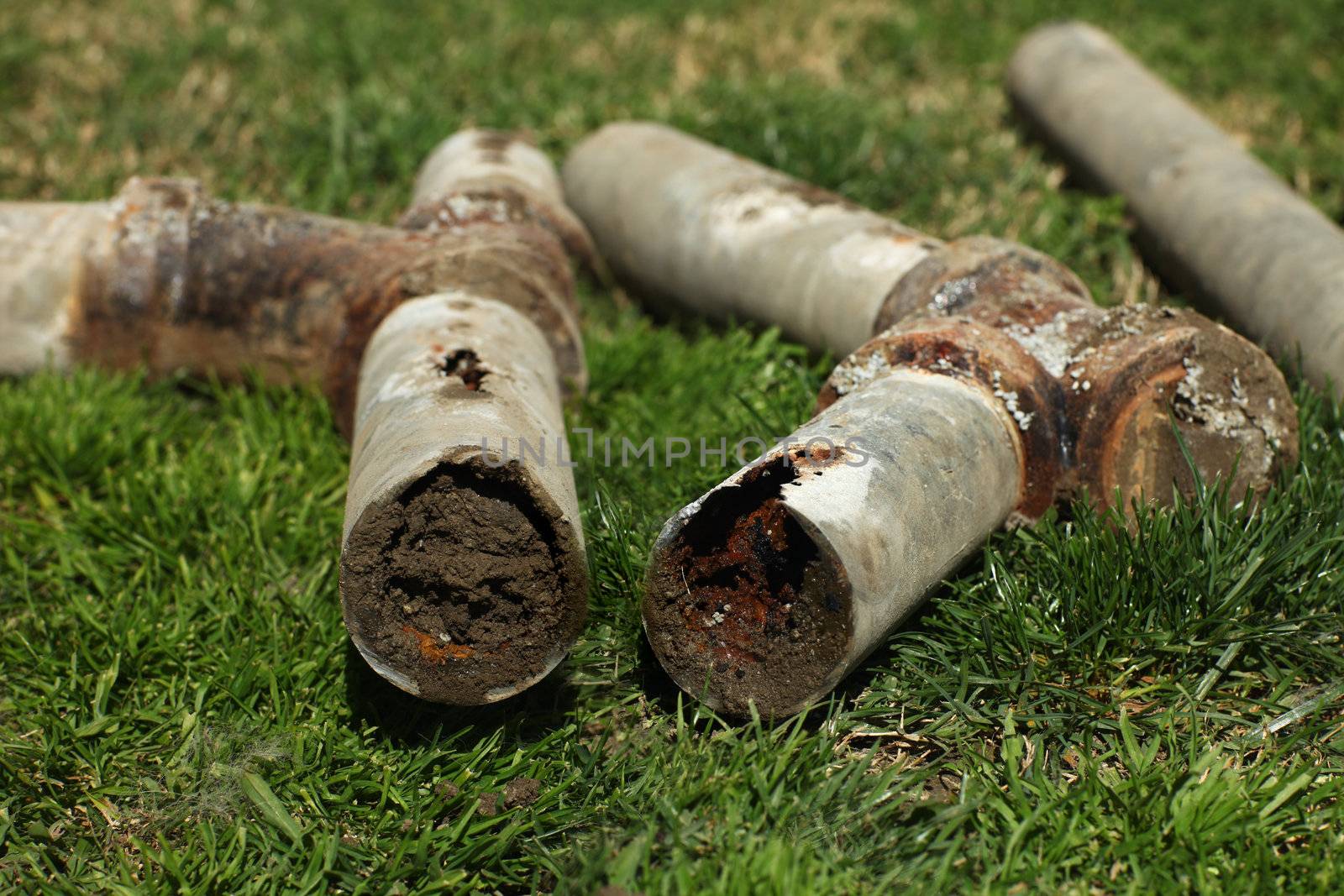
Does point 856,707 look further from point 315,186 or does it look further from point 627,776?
point 315,186

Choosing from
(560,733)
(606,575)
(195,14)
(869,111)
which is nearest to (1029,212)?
(869,111)

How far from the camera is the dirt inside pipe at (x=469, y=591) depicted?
2.14 m

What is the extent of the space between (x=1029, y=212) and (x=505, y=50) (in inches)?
92.9

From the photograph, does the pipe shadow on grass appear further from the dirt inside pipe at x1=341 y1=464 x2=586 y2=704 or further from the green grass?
the dirt inside pipe at x1=341 y1=464 x2=586 y2=704

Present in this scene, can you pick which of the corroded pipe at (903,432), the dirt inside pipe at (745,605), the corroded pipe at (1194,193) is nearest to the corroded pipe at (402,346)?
the dirt inside pipe at (745,605)

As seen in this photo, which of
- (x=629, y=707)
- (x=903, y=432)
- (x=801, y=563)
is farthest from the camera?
(x=629, y=707)

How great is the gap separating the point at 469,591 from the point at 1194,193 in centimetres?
287

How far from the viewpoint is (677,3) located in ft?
18.4

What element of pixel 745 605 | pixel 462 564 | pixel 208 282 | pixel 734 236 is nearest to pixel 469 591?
pixel 462 564

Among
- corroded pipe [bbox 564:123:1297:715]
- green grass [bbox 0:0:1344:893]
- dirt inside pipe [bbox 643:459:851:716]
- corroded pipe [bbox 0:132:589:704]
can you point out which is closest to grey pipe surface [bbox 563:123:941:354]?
corroded pipe [bbox 564:123:1297:715]

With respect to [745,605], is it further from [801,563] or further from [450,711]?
[450,711]

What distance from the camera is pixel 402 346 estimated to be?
2752mm

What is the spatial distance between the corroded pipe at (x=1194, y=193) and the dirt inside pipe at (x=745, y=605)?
5.53 feet

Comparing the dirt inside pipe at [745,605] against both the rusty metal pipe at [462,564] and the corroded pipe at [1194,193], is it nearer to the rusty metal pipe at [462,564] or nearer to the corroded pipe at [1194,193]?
the rusty metal pipe at [462,564]
